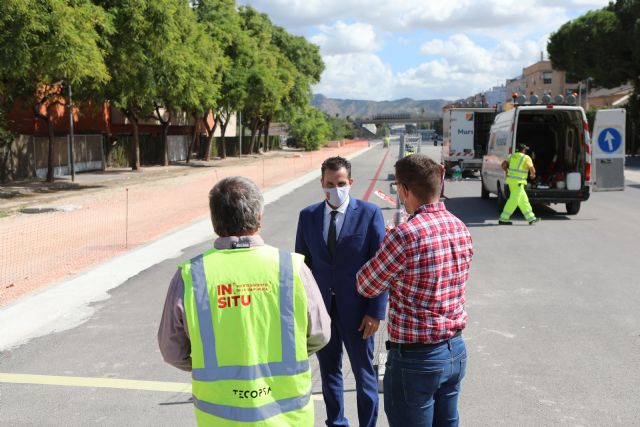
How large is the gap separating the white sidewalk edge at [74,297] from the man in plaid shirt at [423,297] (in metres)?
4.67

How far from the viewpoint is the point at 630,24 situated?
50750 millimetres

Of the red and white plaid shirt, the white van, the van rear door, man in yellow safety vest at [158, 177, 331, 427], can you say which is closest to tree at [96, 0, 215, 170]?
the white van

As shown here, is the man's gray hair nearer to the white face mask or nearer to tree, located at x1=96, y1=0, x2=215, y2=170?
the white face mask

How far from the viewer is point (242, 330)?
2.49 m

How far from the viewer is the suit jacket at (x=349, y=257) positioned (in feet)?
13.5

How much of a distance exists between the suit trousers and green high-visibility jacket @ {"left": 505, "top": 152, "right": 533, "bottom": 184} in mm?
10823

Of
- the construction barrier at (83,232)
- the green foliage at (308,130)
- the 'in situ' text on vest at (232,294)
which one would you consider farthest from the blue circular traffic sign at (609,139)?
the green foliage at (308,130)

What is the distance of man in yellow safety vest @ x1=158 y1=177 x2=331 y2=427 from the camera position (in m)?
2.48

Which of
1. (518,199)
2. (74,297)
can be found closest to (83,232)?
(74,297)

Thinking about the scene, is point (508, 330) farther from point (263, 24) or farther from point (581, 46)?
point (263, 24)

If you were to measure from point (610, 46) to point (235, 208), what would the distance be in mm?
55646

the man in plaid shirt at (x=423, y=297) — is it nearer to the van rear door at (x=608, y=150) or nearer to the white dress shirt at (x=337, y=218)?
the white dress shirt at (x=337, y=218)

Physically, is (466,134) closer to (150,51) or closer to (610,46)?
(150,51)

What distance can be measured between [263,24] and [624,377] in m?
62.9
